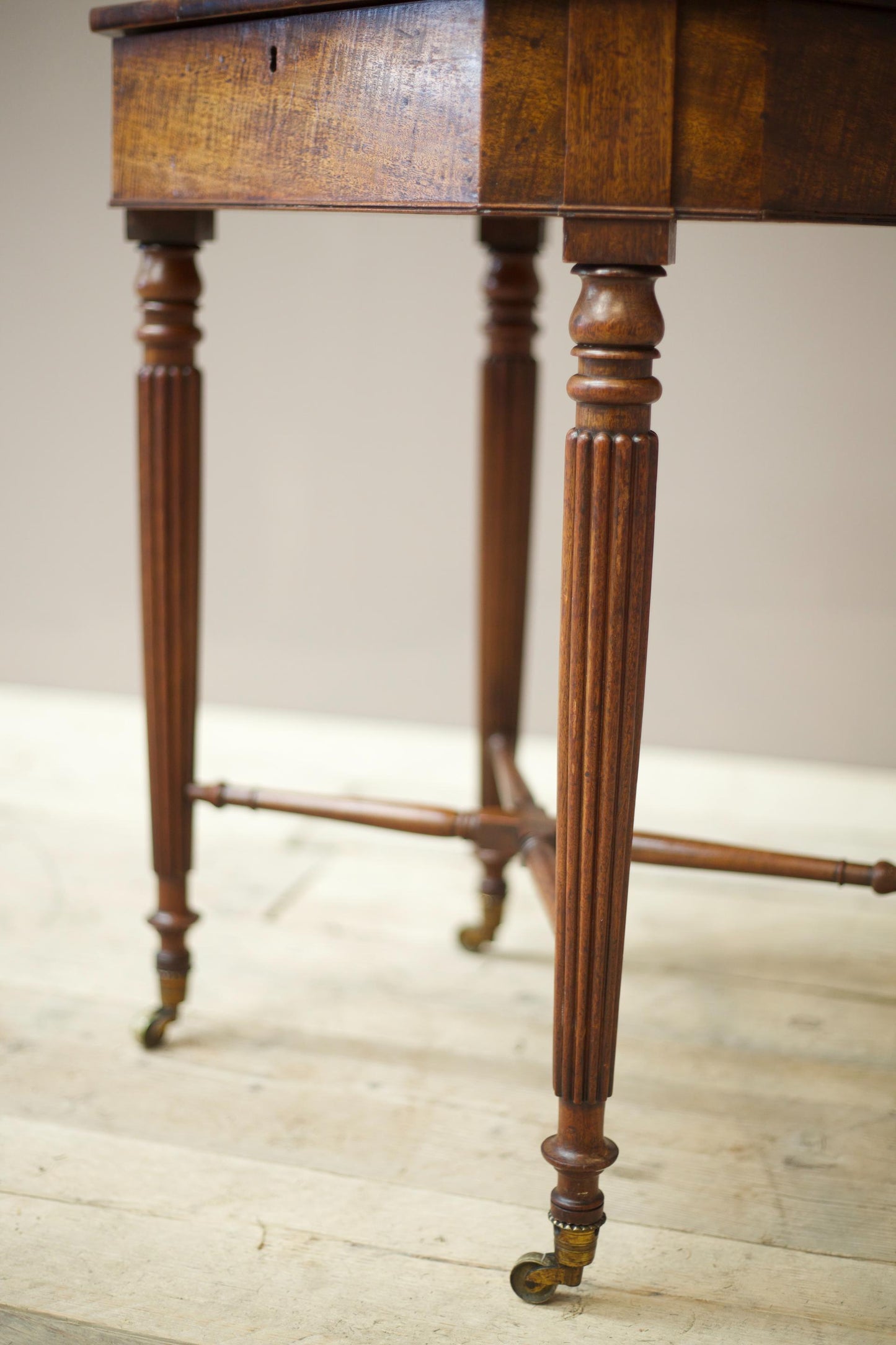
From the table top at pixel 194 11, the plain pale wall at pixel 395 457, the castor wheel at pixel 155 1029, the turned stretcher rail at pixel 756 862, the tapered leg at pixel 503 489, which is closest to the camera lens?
the table top at pixel 194 11

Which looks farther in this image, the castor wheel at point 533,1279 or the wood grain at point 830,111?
the castor wheel at point 533,1279

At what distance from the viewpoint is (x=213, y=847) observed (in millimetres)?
1668

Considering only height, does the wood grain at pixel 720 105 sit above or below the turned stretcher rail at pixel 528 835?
above

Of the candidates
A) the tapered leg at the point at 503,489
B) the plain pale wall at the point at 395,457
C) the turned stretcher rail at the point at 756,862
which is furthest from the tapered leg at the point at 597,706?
the plain pale wall at the point at 395,457

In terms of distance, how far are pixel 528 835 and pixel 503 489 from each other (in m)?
0.36

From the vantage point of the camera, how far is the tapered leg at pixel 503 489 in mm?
1321

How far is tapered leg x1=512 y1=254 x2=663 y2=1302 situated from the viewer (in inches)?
30.0

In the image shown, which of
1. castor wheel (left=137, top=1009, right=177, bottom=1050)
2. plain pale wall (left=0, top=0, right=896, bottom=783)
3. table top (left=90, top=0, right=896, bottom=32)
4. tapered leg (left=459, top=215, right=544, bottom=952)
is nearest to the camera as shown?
table top (left=90, top=0, right=896, bottom=32)

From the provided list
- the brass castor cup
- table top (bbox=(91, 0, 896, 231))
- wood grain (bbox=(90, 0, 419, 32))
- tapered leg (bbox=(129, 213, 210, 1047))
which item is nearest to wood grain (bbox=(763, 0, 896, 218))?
table top (bbox=(91, 0, 896, 231))

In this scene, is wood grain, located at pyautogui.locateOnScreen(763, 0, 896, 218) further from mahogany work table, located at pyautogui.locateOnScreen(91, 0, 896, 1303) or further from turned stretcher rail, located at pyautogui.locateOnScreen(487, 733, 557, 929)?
turned stretcher rail, located at pyautogui.locateOnScreen(487, 733, 557, 929)

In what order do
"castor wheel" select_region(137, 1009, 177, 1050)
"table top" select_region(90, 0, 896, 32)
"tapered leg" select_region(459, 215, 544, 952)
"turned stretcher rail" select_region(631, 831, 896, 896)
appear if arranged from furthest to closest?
1. "tapered leg" select_region(459, 215, 544, 952)
2. "castor wheel" select_region(137, 1009, 177, 1050)
3. "turned stretcher rail" select_region(631, 831, 896, 896)
4. "table top" select_region(90, 0, 896, 32)

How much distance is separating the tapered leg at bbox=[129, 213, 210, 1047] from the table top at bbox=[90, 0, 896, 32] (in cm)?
14

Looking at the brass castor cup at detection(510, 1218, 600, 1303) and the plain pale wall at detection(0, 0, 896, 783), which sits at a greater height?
the plain pale wall at detection(0, 0, 896, 783)

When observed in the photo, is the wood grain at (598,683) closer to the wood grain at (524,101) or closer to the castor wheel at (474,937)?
the wood grain at (524,101)
